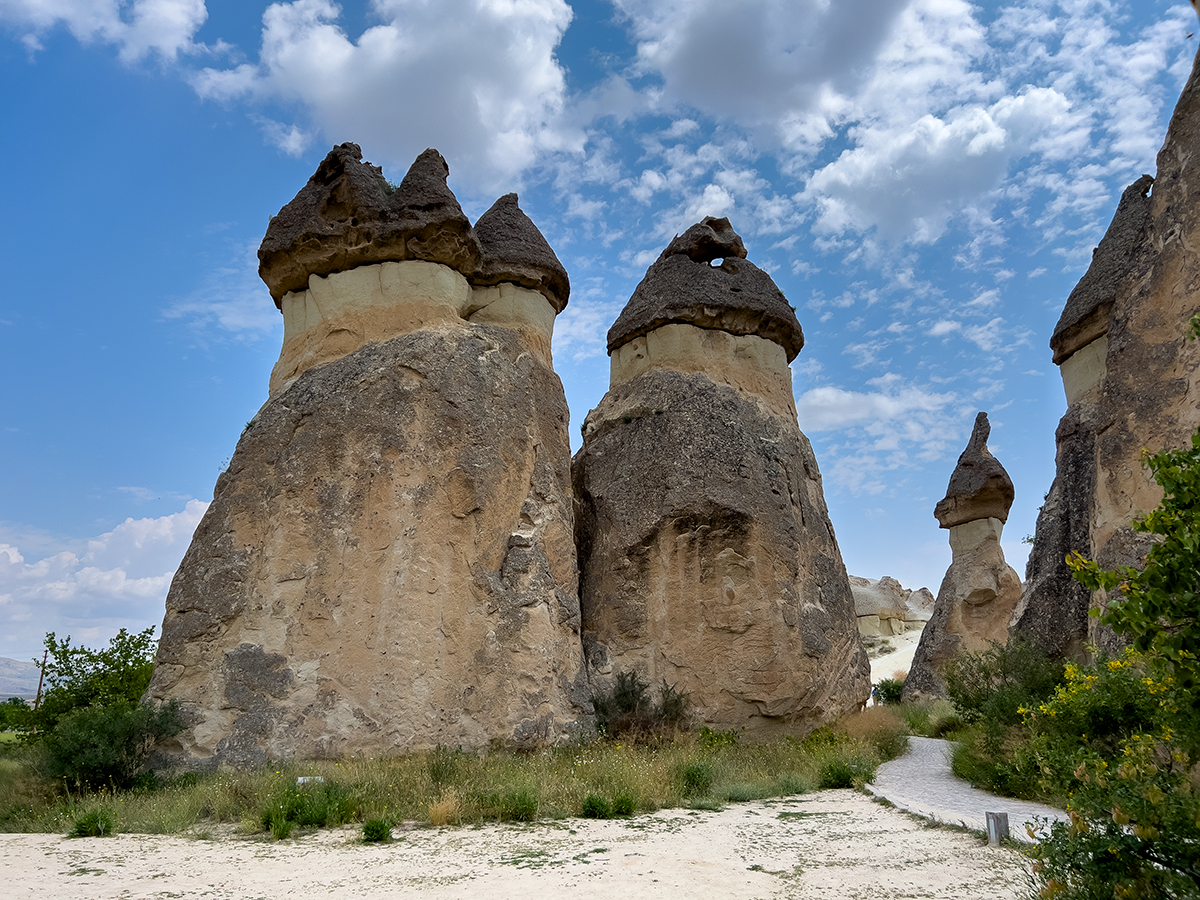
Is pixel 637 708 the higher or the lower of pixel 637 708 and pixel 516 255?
the lower

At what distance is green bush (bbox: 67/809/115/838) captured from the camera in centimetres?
609

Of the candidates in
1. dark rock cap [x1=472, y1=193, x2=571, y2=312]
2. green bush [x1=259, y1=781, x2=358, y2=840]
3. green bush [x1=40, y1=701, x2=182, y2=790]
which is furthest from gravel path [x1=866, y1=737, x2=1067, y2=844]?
dark rock cap [x1=472, y1=193, x2=571, y2=312]

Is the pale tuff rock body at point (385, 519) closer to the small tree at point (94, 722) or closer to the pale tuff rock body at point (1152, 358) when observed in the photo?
the small tree at point (94, 722)

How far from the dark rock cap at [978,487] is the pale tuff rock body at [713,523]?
341 inches

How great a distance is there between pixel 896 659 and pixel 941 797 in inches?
1088

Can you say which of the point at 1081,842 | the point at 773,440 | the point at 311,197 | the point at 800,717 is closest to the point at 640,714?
the point at 800,717

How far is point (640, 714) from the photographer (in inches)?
383

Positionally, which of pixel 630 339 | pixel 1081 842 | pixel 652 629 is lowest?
pixel 1081 842

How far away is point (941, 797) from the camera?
748 centimetres

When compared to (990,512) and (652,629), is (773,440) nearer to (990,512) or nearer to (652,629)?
(652,629)

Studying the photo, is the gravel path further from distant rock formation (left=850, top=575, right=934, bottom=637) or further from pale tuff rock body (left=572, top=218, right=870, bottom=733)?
distant rock formation (left=850, top=575, right=934, bottom=637)

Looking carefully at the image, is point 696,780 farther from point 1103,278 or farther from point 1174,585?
point 1103,278

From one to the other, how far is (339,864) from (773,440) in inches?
322

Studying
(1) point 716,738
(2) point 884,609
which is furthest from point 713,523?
(2) point 884,609
